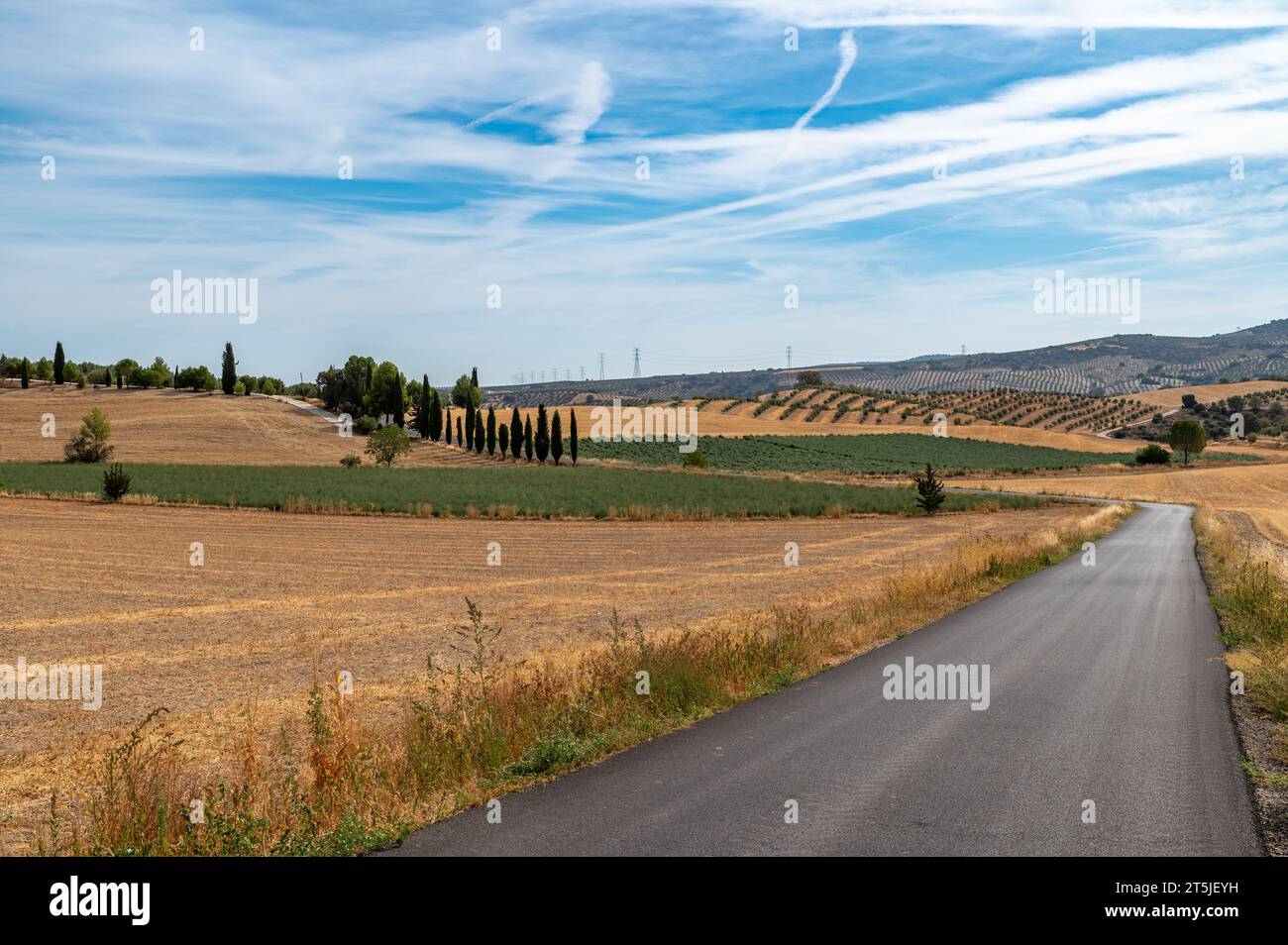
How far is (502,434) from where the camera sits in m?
107

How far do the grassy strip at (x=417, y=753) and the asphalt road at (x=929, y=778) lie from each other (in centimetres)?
47

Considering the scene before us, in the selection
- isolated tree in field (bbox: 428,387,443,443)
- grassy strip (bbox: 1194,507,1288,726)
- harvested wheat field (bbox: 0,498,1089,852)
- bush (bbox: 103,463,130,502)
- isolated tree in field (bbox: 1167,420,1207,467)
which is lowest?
harvested wheat field (bbox: 0,498,1089,852)

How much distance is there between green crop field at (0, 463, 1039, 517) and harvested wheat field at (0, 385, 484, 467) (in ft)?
74.7

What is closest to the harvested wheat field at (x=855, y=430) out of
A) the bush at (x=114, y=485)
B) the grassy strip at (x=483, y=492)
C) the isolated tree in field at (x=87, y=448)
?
the isolated tree in field at (x=87, y=448)

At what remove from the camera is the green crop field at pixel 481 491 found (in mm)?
55312

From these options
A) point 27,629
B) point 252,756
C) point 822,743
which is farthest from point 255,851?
point 27,629

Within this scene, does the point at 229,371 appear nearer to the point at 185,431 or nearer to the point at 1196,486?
the point at 185,431

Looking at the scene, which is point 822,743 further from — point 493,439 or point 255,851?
point 493,439

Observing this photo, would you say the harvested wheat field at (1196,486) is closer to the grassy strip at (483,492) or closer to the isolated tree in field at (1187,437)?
the isolated tree in field at (1187,437)

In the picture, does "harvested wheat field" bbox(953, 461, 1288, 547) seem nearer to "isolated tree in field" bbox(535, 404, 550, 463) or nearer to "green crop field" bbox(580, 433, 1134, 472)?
"green crop field" bbox(580, 433, 1134, 472)

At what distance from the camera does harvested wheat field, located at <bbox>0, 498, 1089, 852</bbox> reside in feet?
42.8

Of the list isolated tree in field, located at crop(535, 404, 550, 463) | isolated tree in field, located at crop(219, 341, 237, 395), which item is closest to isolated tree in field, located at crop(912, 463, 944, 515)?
isolated tree in field, located at crop(535, 404, 550, 463)
